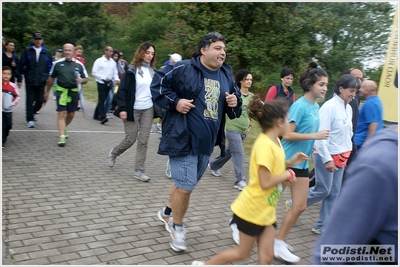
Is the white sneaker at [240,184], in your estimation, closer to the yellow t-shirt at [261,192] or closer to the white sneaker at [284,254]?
the white sneaker at [284,254]

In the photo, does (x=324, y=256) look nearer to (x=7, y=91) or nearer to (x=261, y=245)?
(x=261, y=245)

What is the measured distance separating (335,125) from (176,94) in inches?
68.8

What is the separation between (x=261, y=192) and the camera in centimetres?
338

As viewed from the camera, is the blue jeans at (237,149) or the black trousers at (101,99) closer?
the blue jeans at (237,149)

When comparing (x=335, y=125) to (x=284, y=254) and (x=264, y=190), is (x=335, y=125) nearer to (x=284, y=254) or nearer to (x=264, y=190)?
(x=284, y=254)

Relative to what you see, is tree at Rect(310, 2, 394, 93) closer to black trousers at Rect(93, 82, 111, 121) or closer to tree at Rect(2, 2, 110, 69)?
black trousers at Rect(93, 82, 111, 121)

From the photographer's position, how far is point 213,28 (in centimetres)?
1486

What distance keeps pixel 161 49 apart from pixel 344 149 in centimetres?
2253

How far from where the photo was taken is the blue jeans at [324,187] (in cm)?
480

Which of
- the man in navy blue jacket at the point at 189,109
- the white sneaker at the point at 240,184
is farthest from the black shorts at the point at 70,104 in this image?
the man in navy blue jacket at the point at 189,109

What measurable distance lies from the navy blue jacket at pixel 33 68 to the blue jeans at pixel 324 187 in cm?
703

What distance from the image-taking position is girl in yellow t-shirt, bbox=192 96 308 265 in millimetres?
3324

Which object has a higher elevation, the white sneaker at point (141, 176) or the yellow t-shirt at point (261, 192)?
the yellow t-shirt at point (261, 192)

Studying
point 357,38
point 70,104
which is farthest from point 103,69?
point 357,38
